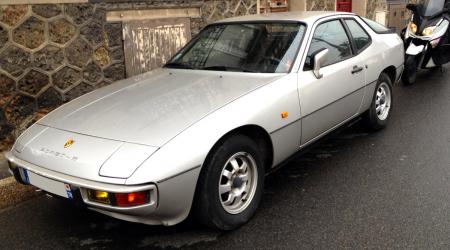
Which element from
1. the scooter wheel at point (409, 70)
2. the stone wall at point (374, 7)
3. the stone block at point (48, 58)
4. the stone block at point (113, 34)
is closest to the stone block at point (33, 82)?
the stone block at point (48, 58)

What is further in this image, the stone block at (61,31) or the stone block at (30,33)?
the stone block at (61,31)

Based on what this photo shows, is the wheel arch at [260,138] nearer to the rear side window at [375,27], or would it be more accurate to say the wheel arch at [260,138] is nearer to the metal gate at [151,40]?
the rear side window at [375,27]

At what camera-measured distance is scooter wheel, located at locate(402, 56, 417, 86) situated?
753cm

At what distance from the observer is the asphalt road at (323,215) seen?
300 centimetres

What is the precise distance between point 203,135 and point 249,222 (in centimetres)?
83

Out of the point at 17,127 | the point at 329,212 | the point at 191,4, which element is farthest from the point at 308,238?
the point at 191,4

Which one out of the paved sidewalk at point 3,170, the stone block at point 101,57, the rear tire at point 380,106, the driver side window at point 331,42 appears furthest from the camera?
the stone block at point 101,57

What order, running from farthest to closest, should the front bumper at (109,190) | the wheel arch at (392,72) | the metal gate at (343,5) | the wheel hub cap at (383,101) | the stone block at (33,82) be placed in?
1. the metal gate at (343,5)
2. the stone block at (33,82)
3. the wheel arch at (392,72)
4. the wheel hub cap at (383,101)
5. the front bumper at (109,190)

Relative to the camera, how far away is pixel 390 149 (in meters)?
4.59

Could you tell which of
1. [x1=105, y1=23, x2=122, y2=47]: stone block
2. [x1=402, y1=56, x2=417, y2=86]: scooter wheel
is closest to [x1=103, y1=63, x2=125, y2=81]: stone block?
[x1=105, y1=23, x2=122, y2=47]: stone block

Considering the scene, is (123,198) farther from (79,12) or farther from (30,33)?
(79,12)

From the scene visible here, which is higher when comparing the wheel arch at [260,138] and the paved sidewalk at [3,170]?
the wheel arch at [260,138]

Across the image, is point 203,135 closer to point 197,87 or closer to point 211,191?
point 211,191

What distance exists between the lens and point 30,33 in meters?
5.39
